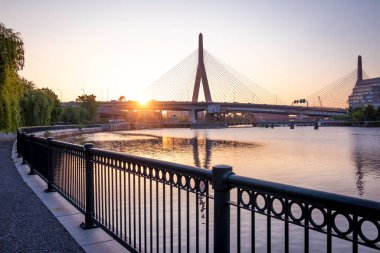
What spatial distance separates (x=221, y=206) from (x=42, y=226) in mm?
4553

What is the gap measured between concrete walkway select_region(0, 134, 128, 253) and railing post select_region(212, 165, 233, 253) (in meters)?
2.50

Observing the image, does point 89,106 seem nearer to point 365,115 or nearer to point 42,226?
point 365,115

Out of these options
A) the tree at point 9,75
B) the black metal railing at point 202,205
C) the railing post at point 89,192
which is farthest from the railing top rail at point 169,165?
the tree at point 9,75

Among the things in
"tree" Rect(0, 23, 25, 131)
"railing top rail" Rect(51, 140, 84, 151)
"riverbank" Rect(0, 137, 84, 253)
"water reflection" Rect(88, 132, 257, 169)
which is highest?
"tree" Rect(0, 23, 25, 131)

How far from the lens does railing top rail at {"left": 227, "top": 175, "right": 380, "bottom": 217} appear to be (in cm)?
213

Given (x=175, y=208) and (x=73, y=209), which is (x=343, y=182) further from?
(x=73, y=209)

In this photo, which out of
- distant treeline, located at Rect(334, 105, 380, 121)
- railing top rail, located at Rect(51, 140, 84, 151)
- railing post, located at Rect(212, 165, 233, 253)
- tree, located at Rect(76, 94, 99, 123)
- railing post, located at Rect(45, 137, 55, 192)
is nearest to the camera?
railing post, located at Rect(212, 165, 233, 253)

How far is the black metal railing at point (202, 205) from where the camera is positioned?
7.87 feet

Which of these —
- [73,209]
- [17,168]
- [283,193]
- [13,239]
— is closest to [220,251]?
[283,193]

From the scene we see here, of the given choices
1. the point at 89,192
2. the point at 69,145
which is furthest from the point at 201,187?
the point at 69,145

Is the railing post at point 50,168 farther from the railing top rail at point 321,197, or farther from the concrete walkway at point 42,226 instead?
the railing top rail at point 321,197

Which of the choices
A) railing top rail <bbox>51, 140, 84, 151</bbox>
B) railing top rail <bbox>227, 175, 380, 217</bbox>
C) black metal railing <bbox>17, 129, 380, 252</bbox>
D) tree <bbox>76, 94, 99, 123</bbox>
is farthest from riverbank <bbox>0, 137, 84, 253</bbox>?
tree <bbox>76, 94, 99, 123</bbox>

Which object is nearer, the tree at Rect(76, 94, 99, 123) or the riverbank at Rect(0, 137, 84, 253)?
the riverbank at Rect(0, 137, 84, 253)

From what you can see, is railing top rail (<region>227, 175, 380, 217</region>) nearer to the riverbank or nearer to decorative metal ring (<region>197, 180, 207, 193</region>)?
decorative metal ring (<region>197, 180, 207, 193</region>)
